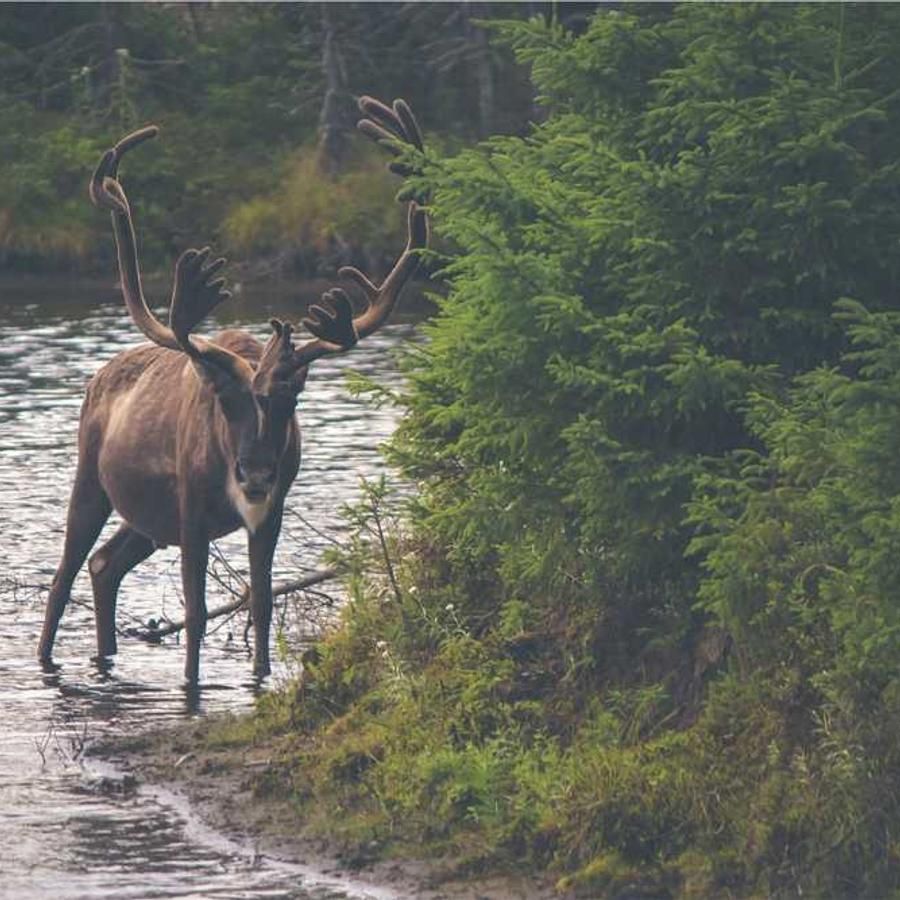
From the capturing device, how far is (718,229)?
32.3ft

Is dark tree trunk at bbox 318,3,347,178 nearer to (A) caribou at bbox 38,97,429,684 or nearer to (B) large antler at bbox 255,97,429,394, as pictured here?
(A) caribou at bbox 38,97,429,684

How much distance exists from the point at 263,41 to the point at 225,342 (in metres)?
36.1

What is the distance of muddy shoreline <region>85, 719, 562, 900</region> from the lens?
9047mm

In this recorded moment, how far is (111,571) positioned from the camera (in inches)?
553

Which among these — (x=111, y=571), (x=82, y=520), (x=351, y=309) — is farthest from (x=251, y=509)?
(x=82, y=520)

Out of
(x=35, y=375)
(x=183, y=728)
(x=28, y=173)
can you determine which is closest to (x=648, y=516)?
(x=183, y=728)

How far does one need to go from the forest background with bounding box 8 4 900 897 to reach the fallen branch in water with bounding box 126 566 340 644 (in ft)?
8.18

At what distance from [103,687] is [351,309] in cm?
214

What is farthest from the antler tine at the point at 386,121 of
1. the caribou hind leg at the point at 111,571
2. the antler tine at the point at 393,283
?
the caribou hind leg at the point at 111,571

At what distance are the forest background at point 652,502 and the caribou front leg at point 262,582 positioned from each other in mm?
1486

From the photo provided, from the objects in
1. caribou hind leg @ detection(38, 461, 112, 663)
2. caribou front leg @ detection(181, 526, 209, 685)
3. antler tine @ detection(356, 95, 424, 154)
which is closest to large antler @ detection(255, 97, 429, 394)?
antler tine @ detection(356, 95, 424, 154)

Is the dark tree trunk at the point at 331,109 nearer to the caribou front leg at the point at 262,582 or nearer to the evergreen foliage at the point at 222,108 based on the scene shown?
the evergreen foliage at the point at 222,108

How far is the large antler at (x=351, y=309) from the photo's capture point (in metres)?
12.3

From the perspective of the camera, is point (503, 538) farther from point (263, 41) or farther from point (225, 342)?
point (263, 41)
